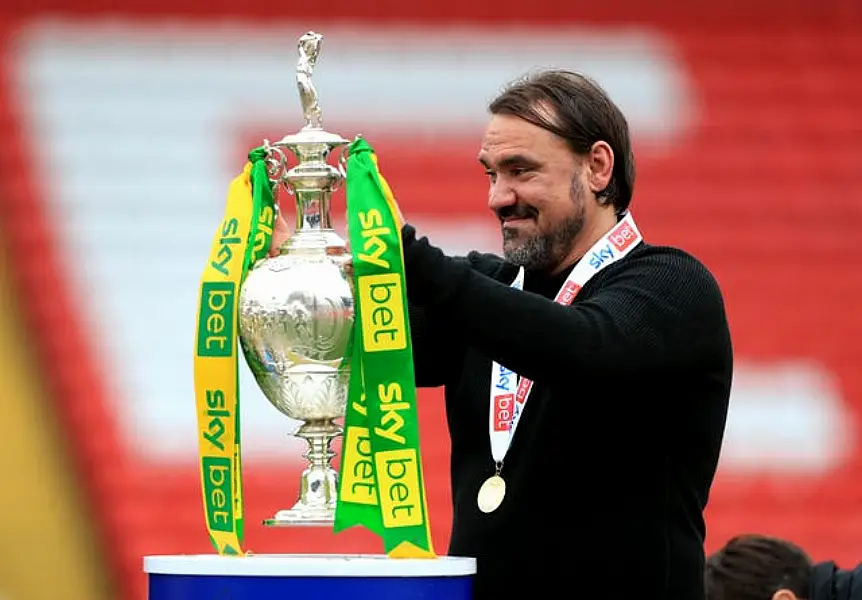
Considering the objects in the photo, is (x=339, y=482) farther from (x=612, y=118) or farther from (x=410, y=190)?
(x=410, y=190)

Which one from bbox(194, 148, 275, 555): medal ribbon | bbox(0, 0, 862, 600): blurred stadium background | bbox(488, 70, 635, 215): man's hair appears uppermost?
bbox(0, 0, 862, 600): blurred stadium background

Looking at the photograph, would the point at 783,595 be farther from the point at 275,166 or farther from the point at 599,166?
the point at 275,166

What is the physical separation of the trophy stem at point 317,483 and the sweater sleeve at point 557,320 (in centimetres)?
24

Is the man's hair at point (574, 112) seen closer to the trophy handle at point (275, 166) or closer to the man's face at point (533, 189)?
the man's face at point (533, 189)

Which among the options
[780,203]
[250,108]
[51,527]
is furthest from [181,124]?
[780,203]

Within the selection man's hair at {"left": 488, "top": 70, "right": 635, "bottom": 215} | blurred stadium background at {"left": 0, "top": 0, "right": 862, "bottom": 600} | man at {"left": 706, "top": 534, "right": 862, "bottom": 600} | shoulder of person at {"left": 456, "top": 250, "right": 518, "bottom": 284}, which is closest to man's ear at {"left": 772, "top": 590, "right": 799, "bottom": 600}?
man at {"left": 706, "top": 534, "right": 862, "bottom": 600}

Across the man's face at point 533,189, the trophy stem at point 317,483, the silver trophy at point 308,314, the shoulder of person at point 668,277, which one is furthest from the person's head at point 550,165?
the trophy stem at point 317,483

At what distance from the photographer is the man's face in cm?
242

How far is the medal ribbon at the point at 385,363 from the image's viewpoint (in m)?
2.12

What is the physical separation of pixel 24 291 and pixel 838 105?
3254mm

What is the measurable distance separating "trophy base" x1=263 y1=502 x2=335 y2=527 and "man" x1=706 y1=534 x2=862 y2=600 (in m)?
1.66

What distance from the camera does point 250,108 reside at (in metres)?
6.63

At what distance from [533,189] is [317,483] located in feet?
1.66

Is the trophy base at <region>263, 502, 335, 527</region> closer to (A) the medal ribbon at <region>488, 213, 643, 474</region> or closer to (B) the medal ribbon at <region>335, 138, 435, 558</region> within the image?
(B) the medal ribbon at <region>335, 138, 435, 558</region>
